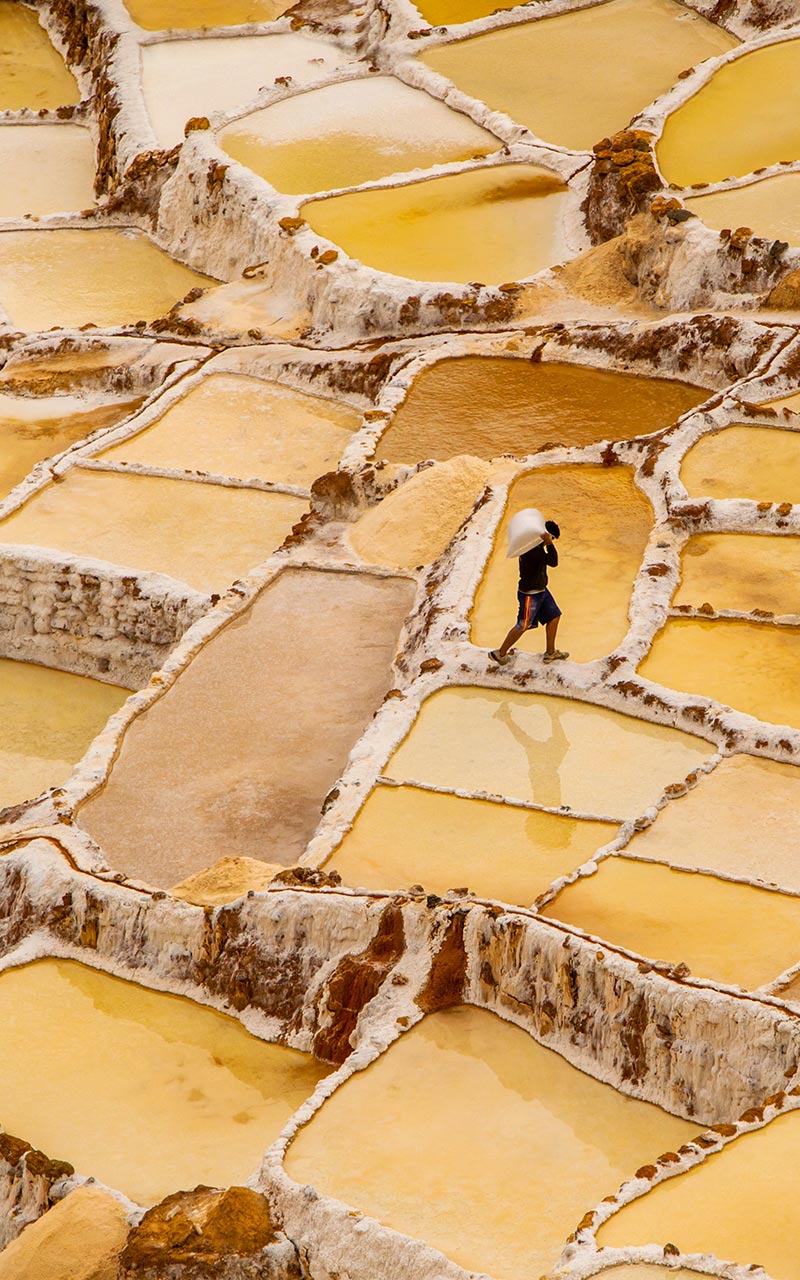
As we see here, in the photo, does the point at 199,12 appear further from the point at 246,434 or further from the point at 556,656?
the point at 556,656

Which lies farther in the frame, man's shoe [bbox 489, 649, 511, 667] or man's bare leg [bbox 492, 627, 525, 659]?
man's shoe [bbox 489, 649, 511, 667]

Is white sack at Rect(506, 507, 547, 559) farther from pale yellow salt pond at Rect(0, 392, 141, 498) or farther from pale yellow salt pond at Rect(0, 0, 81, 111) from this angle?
pale yellow salt pond at Rect(0, 0, 81, 111)

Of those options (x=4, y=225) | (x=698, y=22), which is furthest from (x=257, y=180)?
(x=698, y=22)

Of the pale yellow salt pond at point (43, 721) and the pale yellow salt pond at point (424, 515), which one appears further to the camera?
the pale yellow salt pond at point (43, 721)

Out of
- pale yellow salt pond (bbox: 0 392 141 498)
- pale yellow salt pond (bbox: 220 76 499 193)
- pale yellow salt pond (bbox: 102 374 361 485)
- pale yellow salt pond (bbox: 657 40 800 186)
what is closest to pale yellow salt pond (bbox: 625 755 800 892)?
pale yellow salt pond (bbox: 102 374 361 485)

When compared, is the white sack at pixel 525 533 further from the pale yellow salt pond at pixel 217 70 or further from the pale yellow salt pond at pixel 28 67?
the pale yellow salt pond at pixel 28 67

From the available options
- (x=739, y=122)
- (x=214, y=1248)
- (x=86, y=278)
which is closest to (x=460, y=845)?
(x=214, y=1248)

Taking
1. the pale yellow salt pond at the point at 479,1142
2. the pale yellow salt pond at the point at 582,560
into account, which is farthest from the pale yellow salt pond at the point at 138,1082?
the pale yellow salt pond at the point at 582,560
